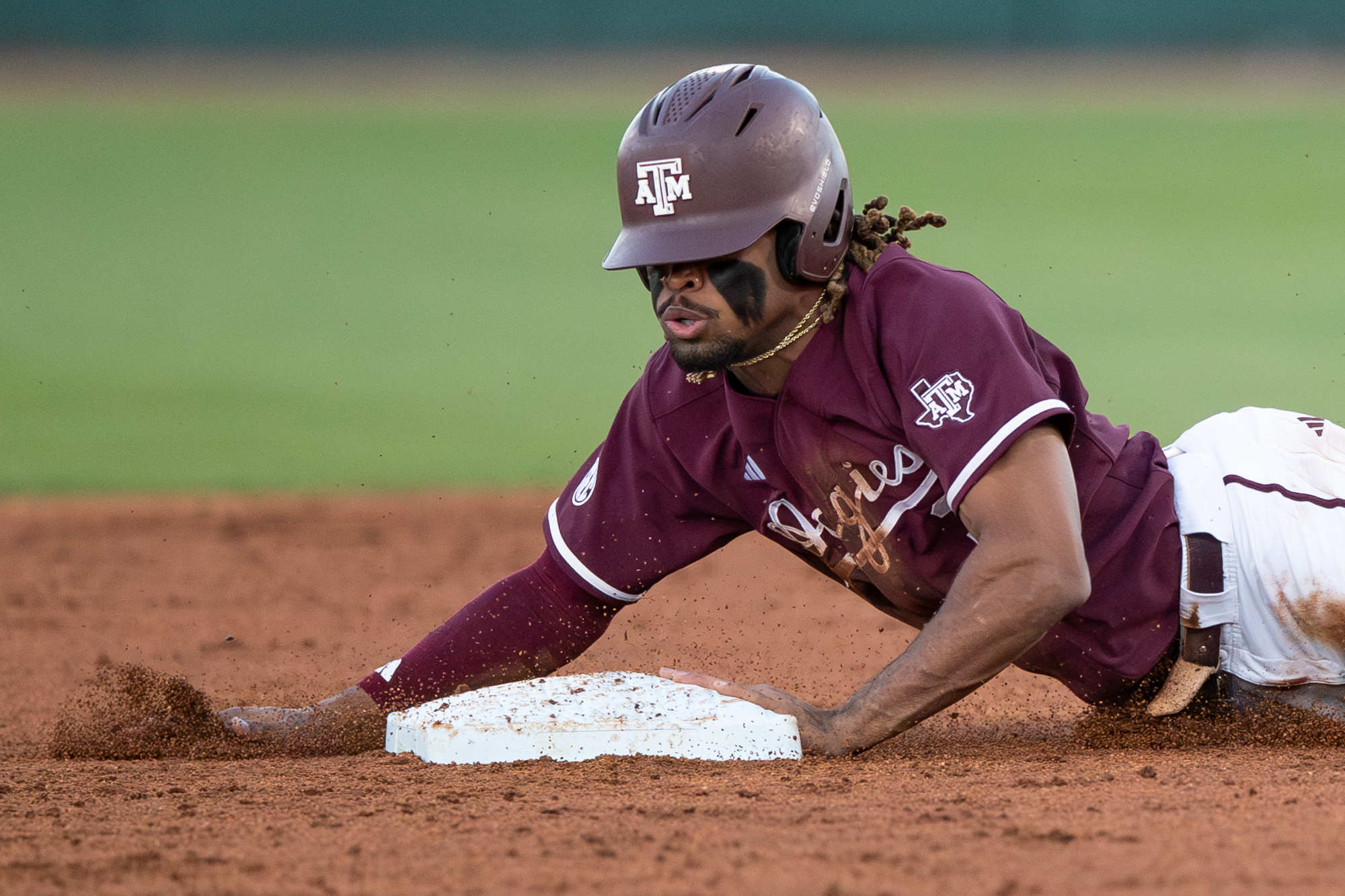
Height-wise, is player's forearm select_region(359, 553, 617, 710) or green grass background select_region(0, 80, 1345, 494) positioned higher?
player's forearm select_region(359, 553, 617, 710)

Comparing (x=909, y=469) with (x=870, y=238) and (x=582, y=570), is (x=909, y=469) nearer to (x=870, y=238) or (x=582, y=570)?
(x=870, y=238)

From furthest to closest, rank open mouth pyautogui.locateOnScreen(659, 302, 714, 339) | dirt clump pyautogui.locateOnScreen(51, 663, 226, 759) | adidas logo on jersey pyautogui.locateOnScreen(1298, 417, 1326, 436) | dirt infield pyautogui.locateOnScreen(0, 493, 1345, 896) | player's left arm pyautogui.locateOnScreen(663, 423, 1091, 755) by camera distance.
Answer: dirt clump pyautogui.locateOnScreen(51, 663, 226, 759) < adidas logo on jersey pyautogui.locateOnScreen(1298, 417, 1326, 436) < open mouth pyautogui.locateOnScreen(659, 302, 714, 339) < player's left arm pyautogui.locateOnScreen(663, 423, 1091, 755) < dirt infield pyautogui.locateOnScreen(0, 493, 1345, 896)

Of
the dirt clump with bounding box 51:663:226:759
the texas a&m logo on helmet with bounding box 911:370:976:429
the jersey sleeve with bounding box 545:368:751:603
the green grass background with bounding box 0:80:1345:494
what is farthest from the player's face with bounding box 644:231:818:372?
the green grass background with bounding box 0:80:1345:494

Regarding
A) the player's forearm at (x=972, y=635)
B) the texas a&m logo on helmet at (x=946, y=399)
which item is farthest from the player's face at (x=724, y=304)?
the player's forearm at (x=972, y=635)

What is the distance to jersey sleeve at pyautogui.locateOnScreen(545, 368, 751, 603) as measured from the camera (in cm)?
316

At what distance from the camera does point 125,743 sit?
323cm

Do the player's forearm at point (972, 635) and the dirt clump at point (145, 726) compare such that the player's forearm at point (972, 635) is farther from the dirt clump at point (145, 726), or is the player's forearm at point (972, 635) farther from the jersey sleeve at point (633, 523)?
the dirt clump at point (145, 726)

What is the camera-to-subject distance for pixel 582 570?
3.21m

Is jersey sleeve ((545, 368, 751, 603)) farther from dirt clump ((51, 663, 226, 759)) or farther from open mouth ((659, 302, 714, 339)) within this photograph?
dirt clump ((51, 663, 226, 759))

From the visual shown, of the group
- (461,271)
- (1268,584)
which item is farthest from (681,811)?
(461,271)

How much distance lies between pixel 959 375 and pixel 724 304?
0.45m

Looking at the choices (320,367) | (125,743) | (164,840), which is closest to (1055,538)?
(164,840)

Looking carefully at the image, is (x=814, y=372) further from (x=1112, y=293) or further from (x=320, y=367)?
(x=1112, y=293)

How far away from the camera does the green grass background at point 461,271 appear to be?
9.07m
